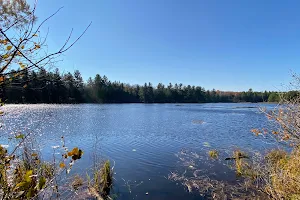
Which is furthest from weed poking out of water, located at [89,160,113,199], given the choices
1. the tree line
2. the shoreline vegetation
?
the tree line

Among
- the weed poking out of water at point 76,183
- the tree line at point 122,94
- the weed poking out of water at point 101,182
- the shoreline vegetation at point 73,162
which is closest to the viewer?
the shoreline vegetation at point 73,162

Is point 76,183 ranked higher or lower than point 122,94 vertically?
lower

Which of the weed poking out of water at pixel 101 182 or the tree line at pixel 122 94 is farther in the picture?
the tree line at pixel 122 94

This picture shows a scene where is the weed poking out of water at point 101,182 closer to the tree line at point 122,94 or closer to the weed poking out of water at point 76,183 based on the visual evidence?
the weed poking out of water at point 76,183

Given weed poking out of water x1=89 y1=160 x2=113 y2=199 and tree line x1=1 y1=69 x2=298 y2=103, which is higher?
tree line x1=1 y1=69 x2=298 y2=103

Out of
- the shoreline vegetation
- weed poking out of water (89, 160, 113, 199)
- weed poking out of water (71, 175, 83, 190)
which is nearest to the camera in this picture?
the shoreline vegetation

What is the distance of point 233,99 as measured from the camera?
156000 mm

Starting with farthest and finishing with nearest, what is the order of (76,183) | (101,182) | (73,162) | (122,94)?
1. (122,94)
2. (76,183)
3. (101,182)
4. (73,162)

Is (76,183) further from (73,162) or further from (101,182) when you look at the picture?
(73,162)

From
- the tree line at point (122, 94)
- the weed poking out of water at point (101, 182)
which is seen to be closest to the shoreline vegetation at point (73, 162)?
the weed poking out of water at point (101, 182)

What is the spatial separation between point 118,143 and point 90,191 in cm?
887

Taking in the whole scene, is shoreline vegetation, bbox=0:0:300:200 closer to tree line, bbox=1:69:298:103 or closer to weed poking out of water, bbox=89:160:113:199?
weed poking out of water, bbox=89:160:113:199

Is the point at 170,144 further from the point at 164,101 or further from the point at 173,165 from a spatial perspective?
the point at 164,101

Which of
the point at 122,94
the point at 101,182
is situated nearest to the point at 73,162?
the point at 101,182
